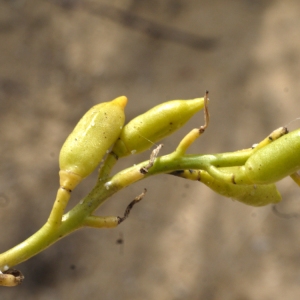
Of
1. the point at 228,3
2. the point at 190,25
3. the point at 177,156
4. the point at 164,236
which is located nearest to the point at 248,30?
the point at 228,3

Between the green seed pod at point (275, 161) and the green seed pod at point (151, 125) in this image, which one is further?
the green seed pod at point (151, 125)

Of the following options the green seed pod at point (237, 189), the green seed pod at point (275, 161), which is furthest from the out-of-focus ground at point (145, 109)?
the green seed pod at point (275, 161)

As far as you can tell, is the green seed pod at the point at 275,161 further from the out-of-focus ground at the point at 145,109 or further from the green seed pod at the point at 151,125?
the out-of-focus ground at the point at 145,109

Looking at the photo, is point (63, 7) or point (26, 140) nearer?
point (26, 140)

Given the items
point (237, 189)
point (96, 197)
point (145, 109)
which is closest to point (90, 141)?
point (96, 197)

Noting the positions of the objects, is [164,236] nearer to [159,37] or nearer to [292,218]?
[292,218]

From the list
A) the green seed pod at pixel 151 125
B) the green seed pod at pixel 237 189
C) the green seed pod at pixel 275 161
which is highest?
the green seed pod at pixel 151 125

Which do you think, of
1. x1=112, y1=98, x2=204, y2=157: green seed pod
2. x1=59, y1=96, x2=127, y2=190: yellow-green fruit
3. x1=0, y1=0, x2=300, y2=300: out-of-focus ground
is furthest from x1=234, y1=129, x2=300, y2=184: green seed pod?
x1=0, y1=0, x2=300, y2=300: out-of-focus ground
